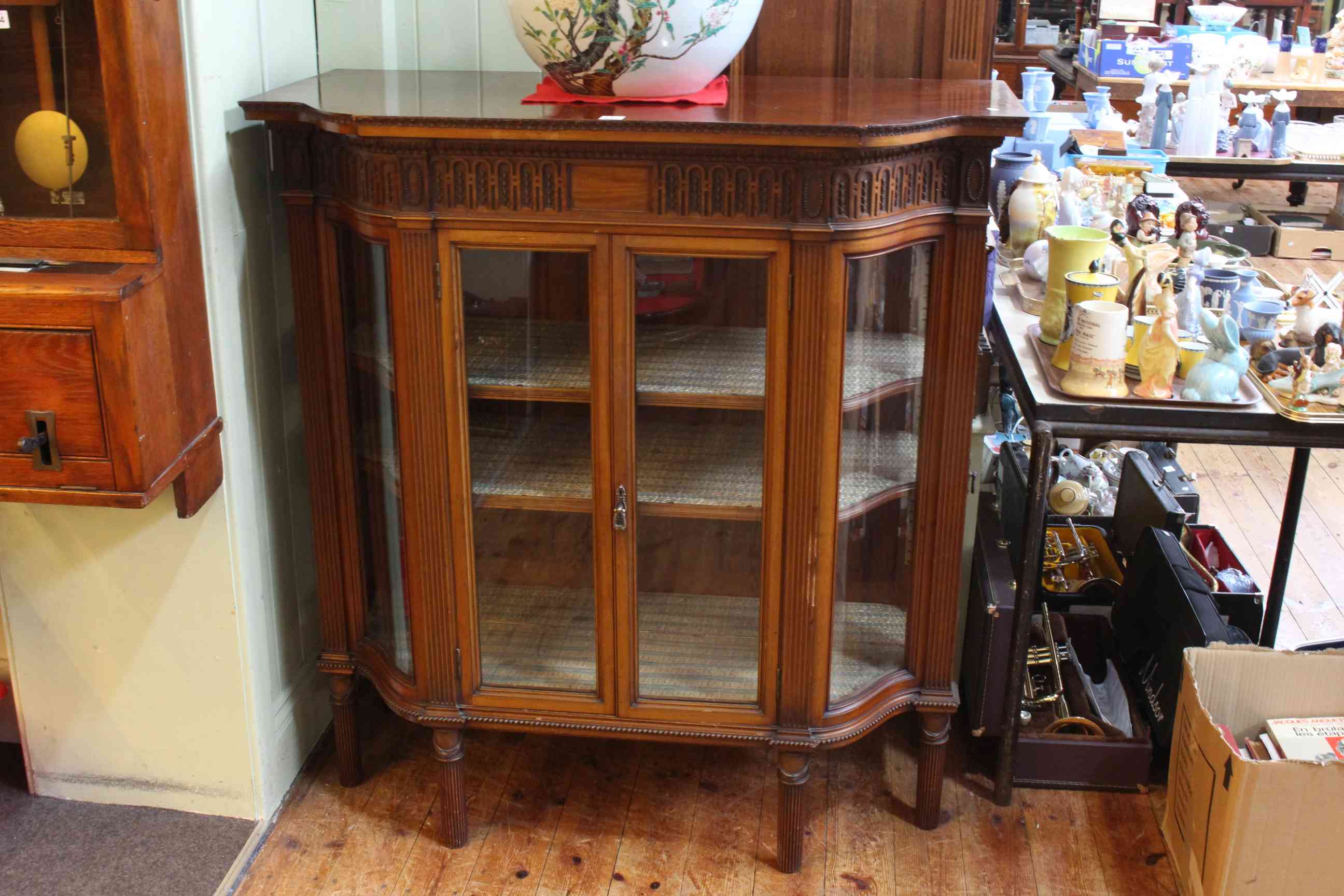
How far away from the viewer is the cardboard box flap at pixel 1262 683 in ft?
6.68

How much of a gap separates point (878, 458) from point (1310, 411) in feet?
2.15

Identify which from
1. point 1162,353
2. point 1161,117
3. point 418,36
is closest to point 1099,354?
point 1162,353

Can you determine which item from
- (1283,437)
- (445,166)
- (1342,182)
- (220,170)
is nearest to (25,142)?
(220,170)

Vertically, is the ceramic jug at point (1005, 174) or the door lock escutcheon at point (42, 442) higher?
the ceramic jug at point (1005, 174)

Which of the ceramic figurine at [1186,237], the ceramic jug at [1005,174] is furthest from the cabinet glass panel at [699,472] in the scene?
the ceramic jug at [1005,174]

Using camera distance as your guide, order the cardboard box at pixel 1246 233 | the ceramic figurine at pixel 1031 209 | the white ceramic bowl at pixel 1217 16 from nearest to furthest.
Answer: the ceramic figurine at pixel 1031 209 → the cardboard box at pixel 1246 233 → the white ceramic bowl at pixel 1217 16

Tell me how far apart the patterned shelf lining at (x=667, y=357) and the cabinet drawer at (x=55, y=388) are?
506 mm

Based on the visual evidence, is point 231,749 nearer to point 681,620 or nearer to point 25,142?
point 681,620

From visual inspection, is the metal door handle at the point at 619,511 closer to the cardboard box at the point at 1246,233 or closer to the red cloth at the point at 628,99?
the red cloth at the point at 628,99

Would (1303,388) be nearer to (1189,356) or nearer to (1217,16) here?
(1189,356)

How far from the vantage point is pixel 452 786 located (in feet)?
6.89

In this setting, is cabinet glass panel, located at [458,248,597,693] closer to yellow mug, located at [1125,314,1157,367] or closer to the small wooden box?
the small wooden box

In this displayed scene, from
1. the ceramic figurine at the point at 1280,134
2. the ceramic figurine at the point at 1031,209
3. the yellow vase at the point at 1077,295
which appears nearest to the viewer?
the yellow vase at the point at 1077,295

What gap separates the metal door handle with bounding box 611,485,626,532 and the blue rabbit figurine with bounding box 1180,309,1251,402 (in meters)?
0.88
